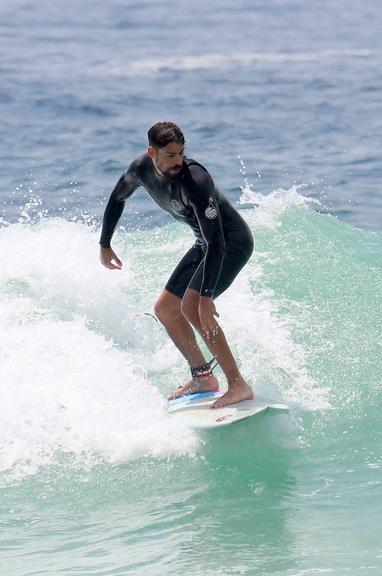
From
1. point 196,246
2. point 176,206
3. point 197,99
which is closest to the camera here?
point 176,206

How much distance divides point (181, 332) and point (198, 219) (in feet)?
3.30

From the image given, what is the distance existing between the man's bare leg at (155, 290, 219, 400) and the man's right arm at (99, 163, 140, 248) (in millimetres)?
550

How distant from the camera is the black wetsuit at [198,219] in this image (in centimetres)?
711

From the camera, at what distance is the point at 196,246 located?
7.75 m

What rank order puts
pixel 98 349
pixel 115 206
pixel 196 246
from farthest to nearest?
pixel 98 349, pixel 115 206, pixel 196 246

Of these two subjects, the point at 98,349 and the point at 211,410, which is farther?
the point at 98,349

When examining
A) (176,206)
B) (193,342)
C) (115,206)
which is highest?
(176,206)

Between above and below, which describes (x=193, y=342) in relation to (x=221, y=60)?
above

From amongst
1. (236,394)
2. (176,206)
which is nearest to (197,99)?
(176,206)

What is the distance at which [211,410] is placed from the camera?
7.55m

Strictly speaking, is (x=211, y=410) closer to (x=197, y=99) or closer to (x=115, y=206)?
(x=115, y=206)

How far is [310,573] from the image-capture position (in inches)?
235

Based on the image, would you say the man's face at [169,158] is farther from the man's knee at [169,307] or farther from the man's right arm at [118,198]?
the man's knee at [169,307]

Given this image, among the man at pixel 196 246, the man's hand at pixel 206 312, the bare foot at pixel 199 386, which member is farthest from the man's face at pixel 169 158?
the bare foot at pixel 199 386
